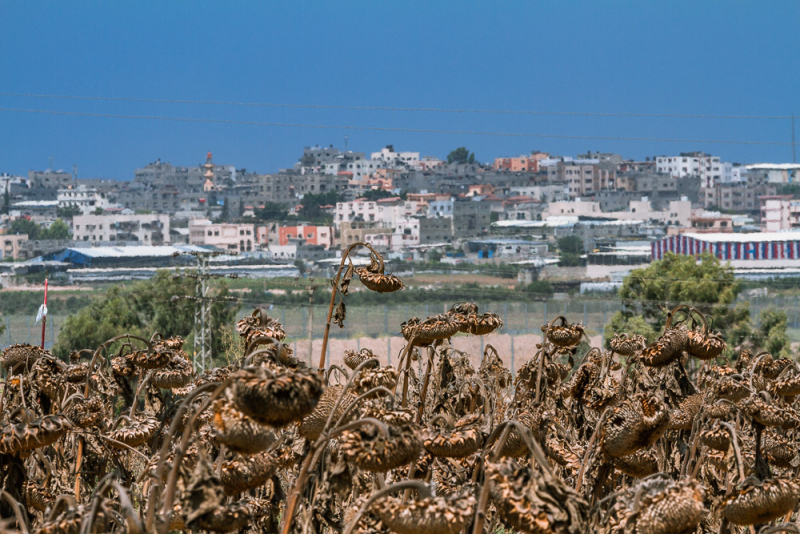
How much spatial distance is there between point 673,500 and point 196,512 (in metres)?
0.97

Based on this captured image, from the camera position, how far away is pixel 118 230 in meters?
158

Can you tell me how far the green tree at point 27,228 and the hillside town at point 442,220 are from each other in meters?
0.24

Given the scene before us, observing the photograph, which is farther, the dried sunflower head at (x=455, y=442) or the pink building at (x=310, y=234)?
the pink building at (x=310, y=234)

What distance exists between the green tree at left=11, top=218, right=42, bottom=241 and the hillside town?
0.24m

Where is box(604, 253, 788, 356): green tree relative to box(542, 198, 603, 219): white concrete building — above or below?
below

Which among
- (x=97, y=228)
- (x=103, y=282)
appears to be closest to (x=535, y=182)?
(x=97, y=228)

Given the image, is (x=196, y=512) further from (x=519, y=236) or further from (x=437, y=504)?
(x=519, y=236)

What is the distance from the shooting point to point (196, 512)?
7.83ft

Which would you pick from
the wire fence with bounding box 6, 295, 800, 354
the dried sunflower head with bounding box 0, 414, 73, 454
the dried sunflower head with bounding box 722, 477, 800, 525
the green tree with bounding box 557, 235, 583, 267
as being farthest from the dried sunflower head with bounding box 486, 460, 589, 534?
the green tree with bounding box 557, 235, 583, 267

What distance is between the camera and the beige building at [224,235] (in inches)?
5773

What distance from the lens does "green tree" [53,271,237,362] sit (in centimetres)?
4438

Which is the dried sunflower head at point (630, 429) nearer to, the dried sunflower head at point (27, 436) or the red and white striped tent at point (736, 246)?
the dried sunflower head at point (27, 436)

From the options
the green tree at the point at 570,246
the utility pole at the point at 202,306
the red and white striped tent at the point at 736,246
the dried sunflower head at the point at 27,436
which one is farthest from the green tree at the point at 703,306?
the green tree at the point at 570,246

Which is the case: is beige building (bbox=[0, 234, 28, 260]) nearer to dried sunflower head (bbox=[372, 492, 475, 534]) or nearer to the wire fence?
the wire fence
